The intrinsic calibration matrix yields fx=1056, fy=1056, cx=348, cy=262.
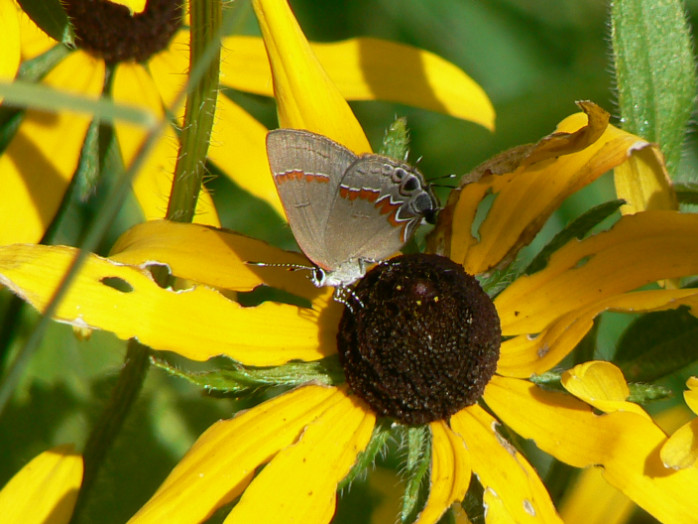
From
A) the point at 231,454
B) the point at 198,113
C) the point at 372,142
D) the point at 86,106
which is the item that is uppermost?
the point at 86,106

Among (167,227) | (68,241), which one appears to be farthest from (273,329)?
(68,241)

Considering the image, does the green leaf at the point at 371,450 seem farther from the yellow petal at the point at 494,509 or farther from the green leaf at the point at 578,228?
the green leaf at the point at 578,228

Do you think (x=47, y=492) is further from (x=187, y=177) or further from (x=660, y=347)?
(x=660, y=347)

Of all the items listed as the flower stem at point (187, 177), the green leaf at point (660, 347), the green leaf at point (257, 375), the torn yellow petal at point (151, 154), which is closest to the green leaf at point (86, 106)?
the flower stem at point (187, 177)

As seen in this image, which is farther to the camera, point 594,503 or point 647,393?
point 594,503

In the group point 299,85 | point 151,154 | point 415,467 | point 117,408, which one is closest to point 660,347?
point 415,467

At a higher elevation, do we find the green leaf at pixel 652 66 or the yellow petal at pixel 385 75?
the green leaf at pixel 652 66

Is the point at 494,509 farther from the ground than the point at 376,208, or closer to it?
closer to it

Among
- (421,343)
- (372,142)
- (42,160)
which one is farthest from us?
(372,142)
